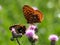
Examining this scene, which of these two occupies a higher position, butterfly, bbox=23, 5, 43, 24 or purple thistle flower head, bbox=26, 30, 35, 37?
butterfly, bbox=23, 5, 43, 24

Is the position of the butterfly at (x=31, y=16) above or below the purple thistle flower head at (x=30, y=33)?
above

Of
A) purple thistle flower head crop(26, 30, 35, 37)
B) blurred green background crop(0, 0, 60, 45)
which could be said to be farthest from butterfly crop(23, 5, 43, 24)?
blurred green background crop(0, 0, 60, 45)

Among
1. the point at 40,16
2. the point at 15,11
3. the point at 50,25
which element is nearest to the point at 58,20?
the point at 50,25

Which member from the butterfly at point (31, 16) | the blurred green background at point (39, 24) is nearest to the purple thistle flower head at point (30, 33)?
the butterfly at point (31, 16)

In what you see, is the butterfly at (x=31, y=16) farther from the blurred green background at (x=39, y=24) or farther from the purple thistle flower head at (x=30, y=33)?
the blurred green background at (x=39, y=24)

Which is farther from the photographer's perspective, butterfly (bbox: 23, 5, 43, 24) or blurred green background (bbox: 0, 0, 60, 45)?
blurred green background (bbox: 0, 0, 60, 45)

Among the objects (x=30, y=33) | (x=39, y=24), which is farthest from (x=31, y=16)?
(x=39, y=24)

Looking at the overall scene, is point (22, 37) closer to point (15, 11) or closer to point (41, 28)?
point (41, 28)

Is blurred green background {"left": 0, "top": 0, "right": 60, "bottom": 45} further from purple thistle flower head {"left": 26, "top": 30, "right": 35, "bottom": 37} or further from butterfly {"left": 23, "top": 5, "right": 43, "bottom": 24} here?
purple thistle flower head {"left": 26, "top": 30, "right": 35, "bottom": 37}

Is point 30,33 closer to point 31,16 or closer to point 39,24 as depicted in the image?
point 31,16
